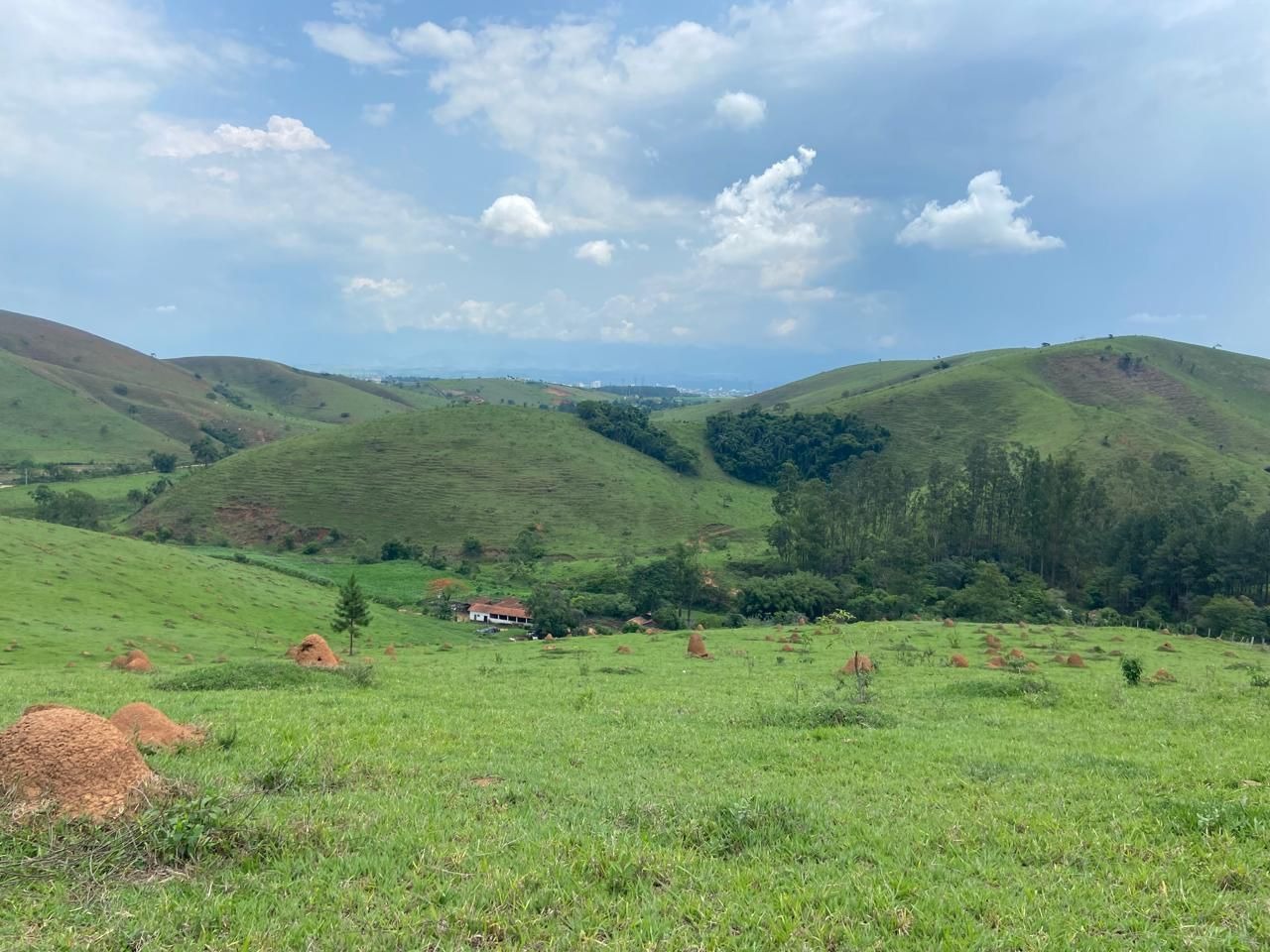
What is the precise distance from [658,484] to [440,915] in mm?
113264

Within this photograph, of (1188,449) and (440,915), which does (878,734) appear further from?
(1188,449)

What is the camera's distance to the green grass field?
233 inches

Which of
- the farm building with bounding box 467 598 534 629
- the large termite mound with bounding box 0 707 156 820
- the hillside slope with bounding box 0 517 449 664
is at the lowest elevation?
the farm building with bounding box 467 598 534 629

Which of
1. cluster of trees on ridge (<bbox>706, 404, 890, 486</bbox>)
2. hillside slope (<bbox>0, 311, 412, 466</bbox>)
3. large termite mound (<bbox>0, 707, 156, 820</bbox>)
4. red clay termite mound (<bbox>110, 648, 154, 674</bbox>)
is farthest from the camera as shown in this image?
hillside slope (<bbox>0, 311, 412, 466</bbox>)

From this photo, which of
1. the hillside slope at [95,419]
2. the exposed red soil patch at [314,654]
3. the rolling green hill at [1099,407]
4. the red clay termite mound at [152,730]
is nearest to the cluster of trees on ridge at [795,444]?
the rolling green hill at [1099,407]

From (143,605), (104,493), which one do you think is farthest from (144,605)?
(104,493)

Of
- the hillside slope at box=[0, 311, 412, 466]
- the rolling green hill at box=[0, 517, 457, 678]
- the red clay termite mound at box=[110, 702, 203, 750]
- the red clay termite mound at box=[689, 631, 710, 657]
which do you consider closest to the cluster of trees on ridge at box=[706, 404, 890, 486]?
the rolling green hill at box=[0, 517, 457, 678]

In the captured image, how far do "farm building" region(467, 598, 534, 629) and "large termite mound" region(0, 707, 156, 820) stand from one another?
171ft

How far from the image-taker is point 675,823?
8.20 m

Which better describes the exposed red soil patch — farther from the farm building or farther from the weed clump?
the farm building

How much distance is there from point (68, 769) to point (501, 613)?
55.9 metres

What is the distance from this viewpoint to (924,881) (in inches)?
269

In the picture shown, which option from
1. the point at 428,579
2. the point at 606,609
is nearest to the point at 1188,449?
the point at 606,609

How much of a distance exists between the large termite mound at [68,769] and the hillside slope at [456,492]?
85.1 meters
